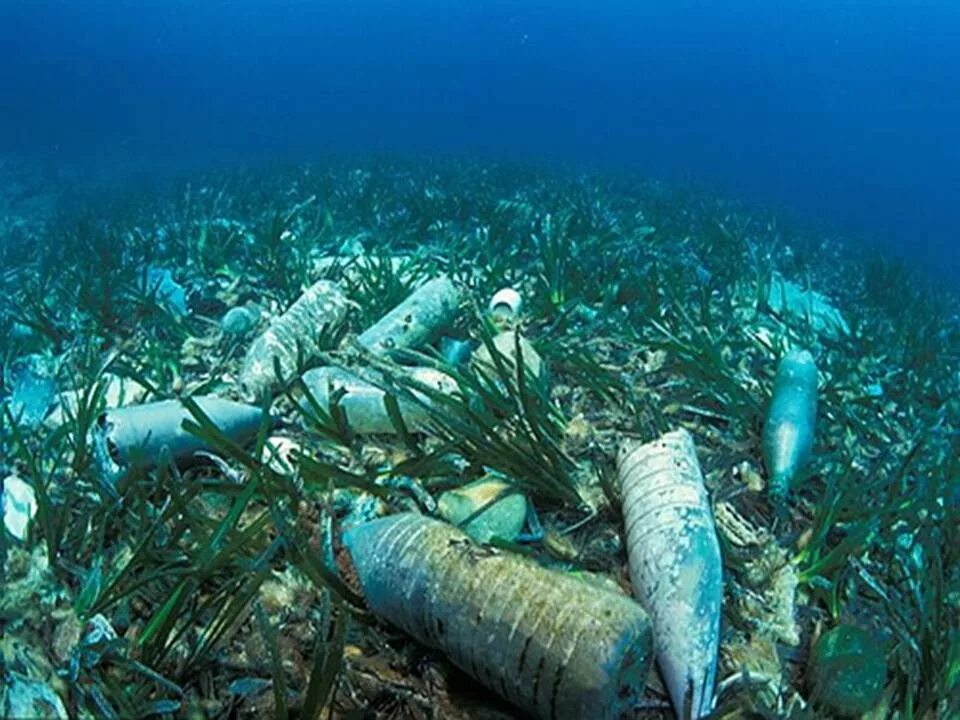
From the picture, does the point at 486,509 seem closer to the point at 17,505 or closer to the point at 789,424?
the point at 789,424

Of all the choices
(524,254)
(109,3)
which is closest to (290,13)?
(109,3)

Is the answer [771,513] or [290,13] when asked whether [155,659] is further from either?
[290,13]

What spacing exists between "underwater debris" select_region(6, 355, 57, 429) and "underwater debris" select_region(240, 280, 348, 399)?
1.03 m

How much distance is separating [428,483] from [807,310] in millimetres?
4765

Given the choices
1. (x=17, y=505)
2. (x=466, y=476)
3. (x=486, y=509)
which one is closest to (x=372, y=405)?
(x=466, y=476)

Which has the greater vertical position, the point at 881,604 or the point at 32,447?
the point at 32,447

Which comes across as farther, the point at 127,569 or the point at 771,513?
the point at 771,513

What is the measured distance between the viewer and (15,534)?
7.87 ft

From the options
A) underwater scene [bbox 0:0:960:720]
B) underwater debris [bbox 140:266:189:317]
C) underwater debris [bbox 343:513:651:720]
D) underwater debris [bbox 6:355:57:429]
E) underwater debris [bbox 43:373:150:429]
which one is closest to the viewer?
underwater debris [bbox 343:513:651:720]

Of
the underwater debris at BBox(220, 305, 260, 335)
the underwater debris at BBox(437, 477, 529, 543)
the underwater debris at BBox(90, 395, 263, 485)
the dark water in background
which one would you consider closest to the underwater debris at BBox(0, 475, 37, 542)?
the underwater debris at BBox(90, 395, 263, 485)

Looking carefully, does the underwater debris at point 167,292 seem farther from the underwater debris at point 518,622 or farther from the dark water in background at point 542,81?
the dark water in background at point 542,81

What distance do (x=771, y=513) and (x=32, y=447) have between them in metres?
3.27

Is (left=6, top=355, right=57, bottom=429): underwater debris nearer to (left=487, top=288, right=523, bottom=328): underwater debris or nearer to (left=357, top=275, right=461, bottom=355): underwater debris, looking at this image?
(left=357, top=275, right=461, bottom=355): underwater debris

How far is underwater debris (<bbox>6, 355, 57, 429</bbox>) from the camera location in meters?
3.55
